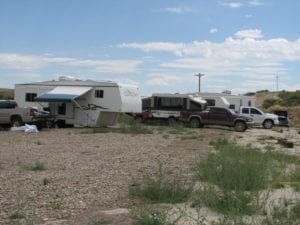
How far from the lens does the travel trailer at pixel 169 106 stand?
142 ft

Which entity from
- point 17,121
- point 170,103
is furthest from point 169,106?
point 17,121

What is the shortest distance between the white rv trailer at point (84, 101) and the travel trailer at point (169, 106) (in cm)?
562

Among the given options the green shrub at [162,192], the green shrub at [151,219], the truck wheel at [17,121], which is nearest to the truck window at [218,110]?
the truck wheel at [17,121]

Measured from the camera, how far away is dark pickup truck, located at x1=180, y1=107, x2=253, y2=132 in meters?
40.2

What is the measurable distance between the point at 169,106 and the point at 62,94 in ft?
33.7

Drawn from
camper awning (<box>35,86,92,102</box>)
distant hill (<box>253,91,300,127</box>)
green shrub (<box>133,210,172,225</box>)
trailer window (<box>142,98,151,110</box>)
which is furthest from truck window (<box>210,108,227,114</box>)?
distant hill (<box>253,91,300,127</box>)

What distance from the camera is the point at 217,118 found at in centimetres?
4091

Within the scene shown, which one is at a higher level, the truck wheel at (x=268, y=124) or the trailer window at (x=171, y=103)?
the trailer window at (x=171, y=103)

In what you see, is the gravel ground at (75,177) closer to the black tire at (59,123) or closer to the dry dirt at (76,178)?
the dry dirt at (76,178)

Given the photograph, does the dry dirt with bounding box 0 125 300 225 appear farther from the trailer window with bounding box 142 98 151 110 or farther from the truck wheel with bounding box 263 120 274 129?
the truck wheel with bounding box 263 120 274 129

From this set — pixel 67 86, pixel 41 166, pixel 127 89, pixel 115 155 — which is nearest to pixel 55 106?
pixel 67 86

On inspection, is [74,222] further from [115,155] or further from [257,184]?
[115,155]

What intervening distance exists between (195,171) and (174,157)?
499cm

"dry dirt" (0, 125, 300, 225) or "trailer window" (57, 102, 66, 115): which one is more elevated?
"trailer window" (57, 102, 66, 115)
